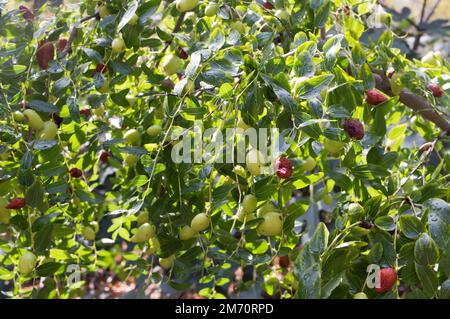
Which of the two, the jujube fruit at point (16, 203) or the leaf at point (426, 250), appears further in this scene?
the jujube fruit at point (16, 203)

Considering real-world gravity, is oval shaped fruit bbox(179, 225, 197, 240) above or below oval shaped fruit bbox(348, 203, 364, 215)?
below

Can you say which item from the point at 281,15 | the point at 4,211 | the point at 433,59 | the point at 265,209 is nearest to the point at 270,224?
the point at 265,209

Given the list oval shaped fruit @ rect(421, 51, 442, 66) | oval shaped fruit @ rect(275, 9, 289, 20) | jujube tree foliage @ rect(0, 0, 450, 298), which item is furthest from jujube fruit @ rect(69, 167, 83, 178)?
oval shaped fruit @ rect(421, 51, 442, 66)

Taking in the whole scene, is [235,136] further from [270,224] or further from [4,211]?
[4,211]

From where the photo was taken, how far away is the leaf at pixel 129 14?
98 cm

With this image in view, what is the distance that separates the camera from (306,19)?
1113 mm

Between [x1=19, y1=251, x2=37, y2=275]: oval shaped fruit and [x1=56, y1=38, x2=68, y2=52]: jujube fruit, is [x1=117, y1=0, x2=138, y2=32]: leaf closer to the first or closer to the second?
[x1=56, y1=38, x2=68, y2=52]: jujube fruit

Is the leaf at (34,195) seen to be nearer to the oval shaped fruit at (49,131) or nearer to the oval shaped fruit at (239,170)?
the oval shaped fruit at (49,131)

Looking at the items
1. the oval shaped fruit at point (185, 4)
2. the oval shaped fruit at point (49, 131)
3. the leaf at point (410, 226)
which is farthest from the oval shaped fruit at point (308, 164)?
the oval shaped fruit at point (49, 131)

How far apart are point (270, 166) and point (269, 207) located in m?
0.11

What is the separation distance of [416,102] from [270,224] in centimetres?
40

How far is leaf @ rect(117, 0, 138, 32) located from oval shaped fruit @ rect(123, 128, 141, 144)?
19 centimetres

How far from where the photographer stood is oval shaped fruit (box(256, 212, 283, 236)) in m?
0.96

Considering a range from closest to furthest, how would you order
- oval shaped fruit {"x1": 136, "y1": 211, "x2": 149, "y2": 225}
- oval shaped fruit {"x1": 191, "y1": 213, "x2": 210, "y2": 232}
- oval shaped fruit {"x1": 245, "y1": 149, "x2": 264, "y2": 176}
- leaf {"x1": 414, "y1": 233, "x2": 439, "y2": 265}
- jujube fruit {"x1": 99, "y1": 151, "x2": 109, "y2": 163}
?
leaf {"x1": 414, "y1": 233, "x2": 439, "y2": 265} → oval shaped fruit {"x1": 245, "y1": 149, "x2": 264, "y2": 176} → oval shaped fruit {"x1": 191, "y1": 213, "x2": 210, "y2": 232} → oval shaped fruit {"x1": 136, "y1": 211, "x2": 149, "y2": 225} → jujube fruit {"x1": 99, "y1": 151, "x2": 109, "y2": 163}
